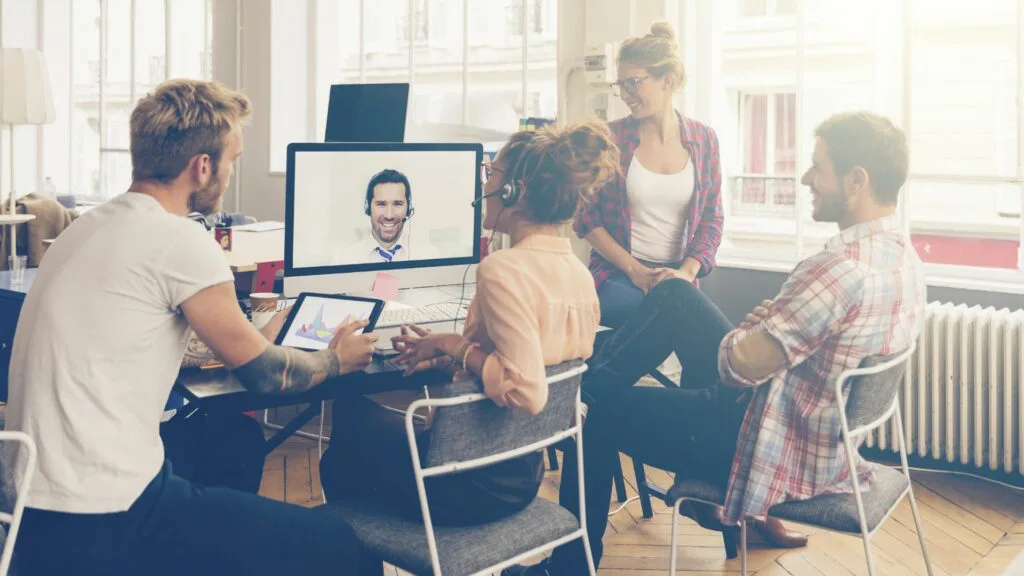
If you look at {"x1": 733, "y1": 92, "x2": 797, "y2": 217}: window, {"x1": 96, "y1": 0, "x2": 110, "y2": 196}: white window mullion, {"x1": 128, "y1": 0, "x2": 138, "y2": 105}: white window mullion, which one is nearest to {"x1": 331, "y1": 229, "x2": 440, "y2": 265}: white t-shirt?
{"x1": 128, "y1": 0, "x2": 138, "y2": 105}: white window mullion

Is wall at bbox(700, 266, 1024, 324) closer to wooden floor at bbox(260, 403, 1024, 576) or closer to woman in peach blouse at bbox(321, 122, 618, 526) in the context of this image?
wooden floor at bbox(260, 403, 1024, 576)

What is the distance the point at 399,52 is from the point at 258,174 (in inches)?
45.6

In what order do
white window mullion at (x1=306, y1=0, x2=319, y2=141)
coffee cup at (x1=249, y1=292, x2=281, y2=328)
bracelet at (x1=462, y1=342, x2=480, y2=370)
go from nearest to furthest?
bracelet at (x1=462, y1=342, x2=480, y2=370)
coffee cup at (x1=249, y1=292, x2=281, y2=328)
white window mullion at (x1=306, y1=0, x2=319, y2=141)

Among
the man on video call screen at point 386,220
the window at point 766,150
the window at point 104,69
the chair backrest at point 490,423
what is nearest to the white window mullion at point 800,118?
the man on video call screen at point 386,220

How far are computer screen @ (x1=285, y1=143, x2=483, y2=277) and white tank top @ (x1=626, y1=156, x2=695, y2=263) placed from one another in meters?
0.73

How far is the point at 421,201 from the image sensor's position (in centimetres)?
287

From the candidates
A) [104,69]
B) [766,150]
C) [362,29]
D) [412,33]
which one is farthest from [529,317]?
[766,150]

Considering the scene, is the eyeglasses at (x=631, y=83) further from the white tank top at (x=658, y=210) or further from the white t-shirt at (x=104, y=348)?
the white t-shirt at (x=104, y=348)

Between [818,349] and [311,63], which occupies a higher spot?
[311,63]

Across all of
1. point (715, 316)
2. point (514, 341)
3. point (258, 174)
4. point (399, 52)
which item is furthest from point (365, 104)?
point (258, 174)

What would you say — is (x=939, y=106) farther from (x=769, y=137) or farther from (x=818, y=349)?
(x=769, y=137)

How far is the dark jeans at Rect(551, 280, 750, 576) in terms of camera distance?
2422 millimetres

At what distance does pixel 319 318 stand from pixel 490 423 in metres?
0.66

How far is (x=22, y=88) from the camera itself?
542cm
